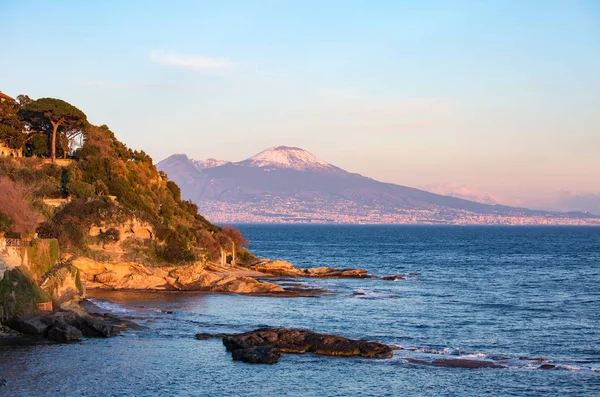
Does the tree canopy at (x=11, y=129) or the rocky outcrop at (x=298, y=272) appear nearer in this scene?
the tree canopy at (x=11, y=129)

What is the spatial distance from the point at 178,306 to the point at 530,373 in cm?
2643

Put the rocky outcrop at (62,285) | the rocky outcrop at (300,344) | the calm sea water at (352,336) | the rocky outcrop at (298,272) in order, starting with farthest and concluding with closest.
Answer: the rocky outcrop at (298,272), the rocky outcrop at (62,285), the rocky outcrop at (300,344), the calm sea water at (352,336)

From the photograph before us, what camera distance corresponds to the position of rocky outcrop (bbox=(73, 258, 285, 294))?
199 feet

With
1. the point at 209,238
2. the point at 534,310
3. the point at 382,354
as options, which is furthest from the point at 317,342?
the point at 209,238

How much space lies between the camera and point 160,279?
62.8 metres

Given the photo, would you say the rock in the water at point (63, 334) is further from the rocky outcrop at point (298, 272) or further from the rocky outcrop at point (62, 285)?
the rocky outcrop at point (298, 272)

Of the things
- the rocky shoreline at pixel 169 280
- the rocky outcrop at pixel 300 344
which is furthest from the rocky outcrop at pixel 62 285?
the rocky outcrop at pixel 300 344

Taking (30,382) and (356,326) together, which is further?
(356,326)

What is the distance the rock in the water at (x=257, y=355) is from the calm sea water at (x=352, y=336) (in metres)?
0.46

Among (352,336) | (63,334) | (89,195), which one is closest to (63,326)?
(63,334)

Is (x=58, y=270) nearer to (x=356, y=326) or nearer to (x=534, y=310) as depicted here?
(x=356, y=326)

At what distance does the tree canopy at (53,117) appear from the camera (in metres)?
77.1

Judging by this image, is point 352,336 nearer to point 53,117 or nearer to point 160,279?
point 160,279

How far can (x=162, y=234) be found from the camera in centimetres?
6756
